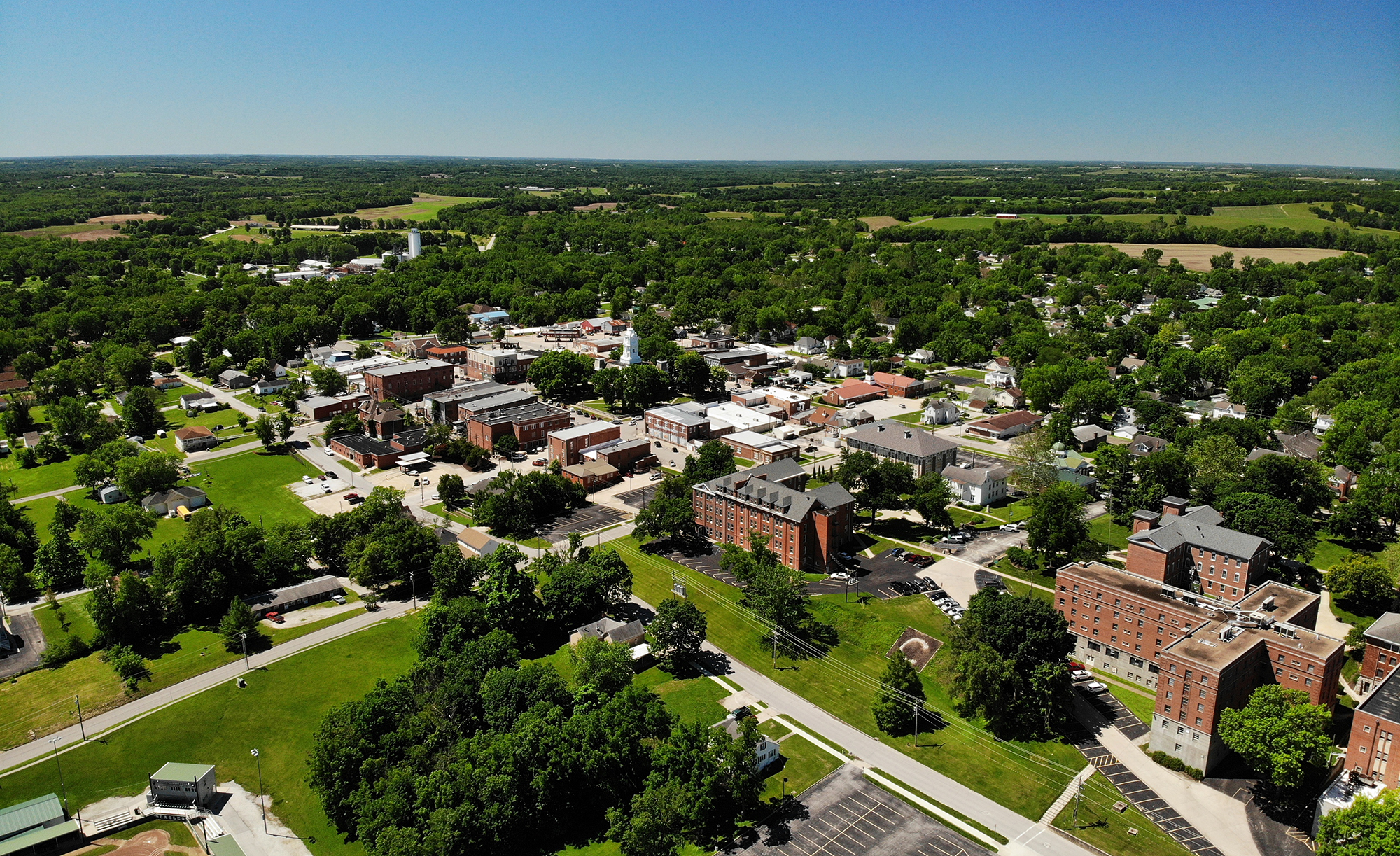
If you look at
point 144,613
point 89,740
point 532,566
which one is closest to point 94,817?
point 89,740

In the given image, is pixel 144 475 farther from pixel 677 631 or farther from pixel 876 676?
pixel 876 676

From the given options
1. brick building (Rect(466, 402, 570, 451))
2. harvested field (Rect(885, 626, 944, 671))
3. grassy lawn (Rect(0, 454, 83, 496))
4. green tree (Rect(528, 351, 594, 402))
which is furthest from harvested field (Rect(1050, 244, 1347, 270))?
grassy lawn (Rect(0, 454, 83, 496))

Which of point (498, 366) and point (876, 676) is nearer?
point (876, 676)

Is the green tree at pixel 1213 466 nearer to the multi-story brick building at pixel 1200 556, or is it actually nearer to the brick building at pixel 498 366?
the multi-story brick building at pixel 1200 556

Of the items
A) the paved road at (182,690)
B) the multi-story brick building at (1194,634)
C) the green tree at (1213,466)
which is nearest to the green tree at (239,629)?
the paved road at (182,690)

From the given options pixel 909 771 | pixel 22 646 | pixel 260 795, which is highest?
pixel 22 646

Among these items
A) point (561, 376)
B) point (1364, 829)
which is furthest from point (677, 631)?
point (561, 376)

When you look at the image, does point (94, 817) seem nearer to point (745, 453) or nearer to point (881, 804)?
point (881, 804)
